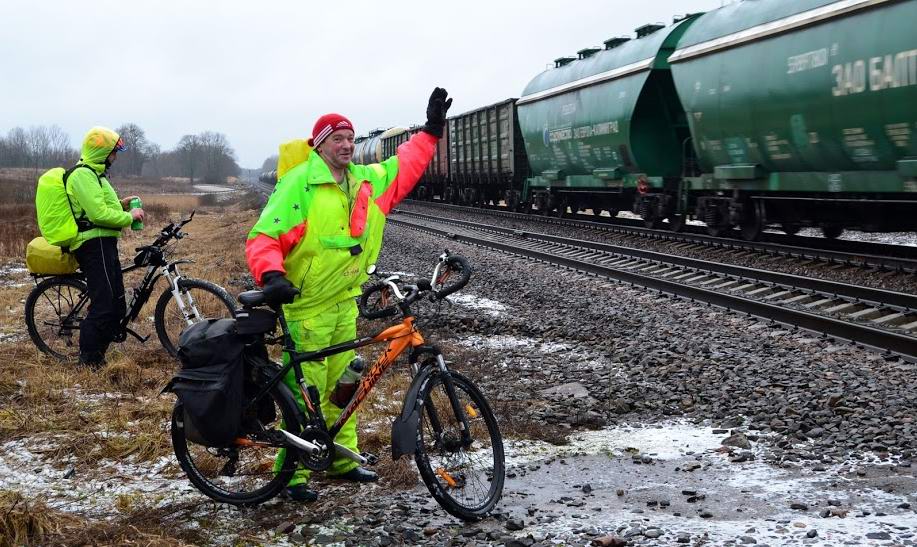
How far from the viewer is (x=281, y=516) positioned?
402 cm

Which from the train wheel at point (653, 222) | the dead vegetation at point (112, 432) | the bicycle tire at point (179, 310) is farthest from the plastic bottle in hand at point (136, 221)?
the train wheel at point (653, 222)

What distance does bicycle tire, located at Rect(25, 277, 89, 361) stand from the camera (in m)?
7.14

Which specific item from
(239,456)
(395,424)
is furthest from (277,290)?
(239,456)

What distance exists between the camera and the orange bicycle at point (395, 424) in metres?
3.92

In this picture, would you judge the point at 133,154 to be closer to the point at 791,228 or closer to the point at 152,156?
the point at 152,156

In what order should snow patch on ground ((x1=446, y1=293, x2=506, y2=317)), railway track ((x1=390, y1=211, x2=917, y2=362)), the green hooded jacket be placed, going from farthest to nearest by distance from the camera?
snow patch on ground ((x1=446, y1=293, x2=506, y2=317))
railway track ((x1=390, y1=211, x2=917, y2=362))
the green hooded jacket

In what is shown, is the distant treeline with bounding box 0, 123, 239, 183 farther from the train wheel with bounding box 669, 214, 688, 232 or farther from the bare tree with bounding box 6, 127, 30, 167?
the train wheel with bounding box 669, 214, 688, 232

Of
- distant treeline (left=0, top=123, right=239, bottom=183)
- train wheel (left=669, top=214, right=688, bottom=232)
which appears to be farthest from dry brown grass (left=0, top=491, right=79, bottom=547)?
distant treeline (left=0, top=123, right=239, bottom=183)

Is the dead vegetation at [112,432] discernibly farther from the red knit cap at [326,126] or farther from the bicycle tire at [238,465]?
the red knit cap at [326,126]

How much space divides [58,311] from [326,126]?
4281 mm

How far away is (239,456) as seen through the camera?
14.3 ft

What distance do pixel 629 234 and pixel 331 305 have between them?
13651mm

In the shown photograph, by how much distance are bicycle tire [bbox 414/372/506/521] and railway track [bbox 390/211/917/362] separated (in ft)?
12.8

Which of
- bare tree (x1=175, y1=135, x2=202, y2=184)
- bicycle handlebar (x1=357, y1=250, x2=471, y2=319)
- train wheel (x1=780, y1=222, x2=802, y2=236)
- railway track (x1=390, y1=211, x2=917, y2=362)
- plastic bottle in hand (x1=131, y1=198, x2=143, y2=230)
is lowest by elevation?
railway track (x1=390, y1=211, x2=917, y2=362)
